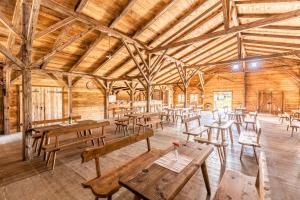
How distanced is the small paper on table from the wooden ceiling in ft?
13.2

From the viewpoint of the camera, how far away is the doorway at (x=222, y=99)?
48.9 feet

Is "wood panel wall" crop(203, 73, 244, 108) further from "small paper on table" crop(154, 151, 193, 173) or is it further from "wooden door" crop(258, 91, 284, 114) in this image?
"small paper on table" crop(154, 151, 193, 173)

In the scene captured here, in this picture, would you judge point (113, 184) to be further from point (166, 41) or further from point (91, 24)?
point (166, 41)

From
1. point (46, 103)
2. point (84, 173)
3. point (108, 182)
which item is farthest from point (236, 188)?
point (46, 103)

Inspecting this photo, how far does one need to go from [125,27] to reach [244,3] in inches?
172

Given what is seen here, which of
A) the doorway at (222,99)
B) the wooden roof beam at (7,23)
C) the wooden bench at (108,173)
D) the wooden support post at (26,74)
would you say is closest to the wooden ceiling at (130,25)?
the wooden roof beam at (7,23)

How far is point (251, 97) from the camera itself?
45.4 ft

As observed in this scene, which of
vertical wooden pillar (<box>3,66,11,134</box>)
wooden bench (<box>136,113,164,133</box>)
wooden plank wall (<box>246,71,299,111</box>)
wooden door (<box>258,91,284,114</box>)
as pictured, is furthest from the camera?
wooden door (<box>258,91,284,114</box>)

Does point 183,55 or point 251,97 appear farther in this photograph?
point 251,97

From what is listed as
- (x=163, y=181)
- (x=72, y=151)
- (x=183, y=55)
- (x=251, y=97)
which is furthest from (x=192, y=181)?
(x=251, y=97)

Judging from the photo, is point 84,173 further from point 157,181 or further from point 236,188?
A: point 236,188

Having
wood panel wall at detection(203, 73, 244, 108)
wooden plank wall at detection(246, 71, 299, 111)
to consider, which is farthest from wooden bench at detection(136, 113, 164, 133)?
wooden plank wall at detection(246, 71, 299, 111)

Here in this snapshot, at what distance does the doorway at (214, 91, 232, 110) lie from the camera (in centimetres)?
1491

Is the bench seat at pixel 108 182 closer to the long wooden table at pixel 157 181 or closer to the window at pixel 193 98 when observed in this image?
the long wooden table at pixel 157 181
